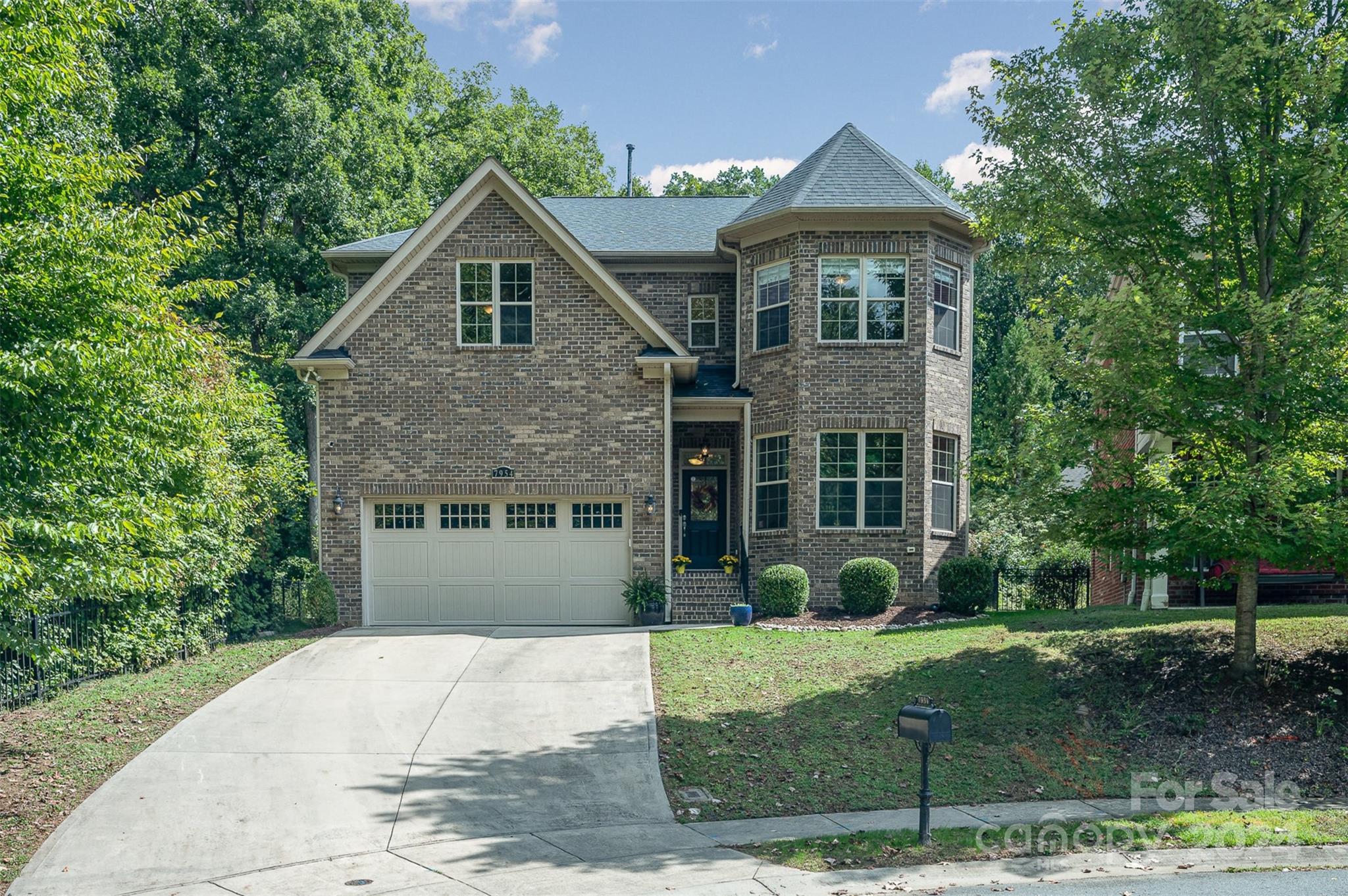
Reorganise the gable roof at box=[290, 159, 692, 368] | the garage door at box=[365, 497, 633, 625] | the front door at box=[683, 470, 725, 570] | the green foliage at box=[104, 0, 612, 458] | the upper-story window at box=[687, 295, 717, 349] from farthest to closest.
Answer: the green foliage at box=[104, 0, 612, 458], the upper-story window at box=[687, 295, 717, 349], the front door at box=[683, 470, 725, 570], the garage door at box=[365, 497, 633, 625], the gable roof at box=[290, 159, 692, 368]

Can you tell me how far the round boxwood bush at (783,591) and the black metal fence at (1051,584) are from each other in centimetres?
357

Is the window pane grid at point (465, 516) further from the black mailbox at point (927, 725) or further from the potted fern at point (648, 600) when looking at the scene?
the black mailbox at point (927, 725)

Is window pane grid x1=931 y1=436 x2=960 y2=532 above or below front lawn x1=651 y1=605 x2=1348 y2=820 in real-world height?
above

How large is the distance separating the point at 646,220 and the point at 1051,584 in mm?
11626

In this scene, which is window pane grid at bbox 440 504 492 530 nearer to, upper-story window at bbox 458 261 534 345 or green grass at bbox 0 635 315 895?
upper-story window at bbox 458 261 534 345

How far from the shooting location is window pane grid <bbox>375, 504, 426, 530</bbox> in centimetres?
1912

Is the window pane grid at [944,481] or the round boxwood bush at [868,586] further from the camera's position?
the window pane grid at [944,481]

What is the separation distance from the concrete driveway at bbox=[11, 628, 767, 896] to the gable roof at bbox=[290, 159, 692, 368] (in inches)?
255

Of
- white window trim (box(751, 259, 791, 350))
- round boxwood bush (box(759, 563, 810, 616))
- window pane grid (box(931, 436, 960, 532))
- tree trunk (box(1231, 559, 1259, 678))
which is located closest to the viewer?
tree trunk (box(1231, 559, 1259, 678))

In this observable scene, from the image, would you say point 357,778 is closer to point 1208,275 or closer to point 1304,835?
point 1304,835

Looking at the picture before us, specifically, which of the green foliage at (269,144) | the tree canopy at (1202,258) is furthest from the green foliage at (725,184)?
the tree canopy at (1202,258)

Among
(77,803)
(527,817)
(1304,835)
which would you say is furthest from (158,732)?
(1304,835)

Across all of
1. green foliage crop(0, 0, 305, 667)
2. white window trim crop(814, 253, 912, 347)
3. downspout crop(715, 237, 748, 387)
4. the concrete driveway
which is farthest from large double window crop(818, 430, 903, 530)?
green foliage crop(0, 0, 305, 667)

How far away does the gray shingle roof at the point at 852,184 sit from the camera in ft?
63.5
